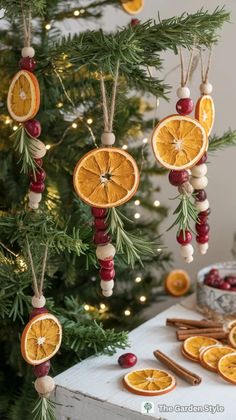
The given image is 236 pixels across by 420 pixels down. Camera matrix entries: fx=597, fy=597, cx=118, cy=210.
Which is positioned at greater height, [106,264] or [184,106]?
[184,106]

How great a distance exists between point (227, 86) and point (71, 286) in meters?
0.58

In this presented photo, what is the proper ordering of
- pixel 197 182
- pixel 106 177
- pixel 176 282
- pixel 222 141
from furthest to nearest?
1. pixel 176 282
2. pixel 222 141
3. pixel 197 182
4. pixel 106 177

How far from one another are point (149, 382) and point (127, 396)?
39 millimetres

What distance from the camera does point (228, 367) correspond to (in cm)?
83

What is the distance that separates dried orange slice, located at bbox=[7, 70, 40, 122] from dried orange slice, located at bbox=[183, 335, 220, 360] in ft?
1.39

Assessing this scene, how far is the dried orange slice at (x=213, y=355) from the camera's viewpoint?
845 mm

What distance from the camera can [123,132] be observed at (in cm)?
104

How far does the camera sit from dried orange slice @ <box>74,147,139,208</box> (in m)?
0.67

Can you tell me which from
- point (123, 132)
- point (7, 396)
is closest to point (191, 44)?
point (123, 132)

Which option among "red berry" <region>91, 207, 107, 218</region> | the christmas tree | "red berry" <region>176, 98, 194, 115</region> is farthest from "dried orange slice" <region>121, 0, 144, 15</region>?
"red berry" <region>91, 207, 107, 218</region>

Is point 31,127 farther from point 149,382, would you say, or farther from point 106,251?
point 149,382

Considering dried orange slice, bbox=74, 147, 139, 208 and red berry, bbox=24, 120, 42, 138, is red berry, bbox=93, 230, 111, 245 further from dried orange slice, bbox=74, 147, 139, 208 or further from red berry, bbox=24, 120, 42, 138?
red berry, bbox=24, 120, 42, 138

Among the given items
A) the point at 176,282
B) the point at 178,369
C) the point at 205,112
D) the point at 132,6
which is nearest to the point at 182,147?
the point at 205,112

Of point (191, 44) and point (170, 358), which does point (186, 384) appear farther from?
point (191, 44)
